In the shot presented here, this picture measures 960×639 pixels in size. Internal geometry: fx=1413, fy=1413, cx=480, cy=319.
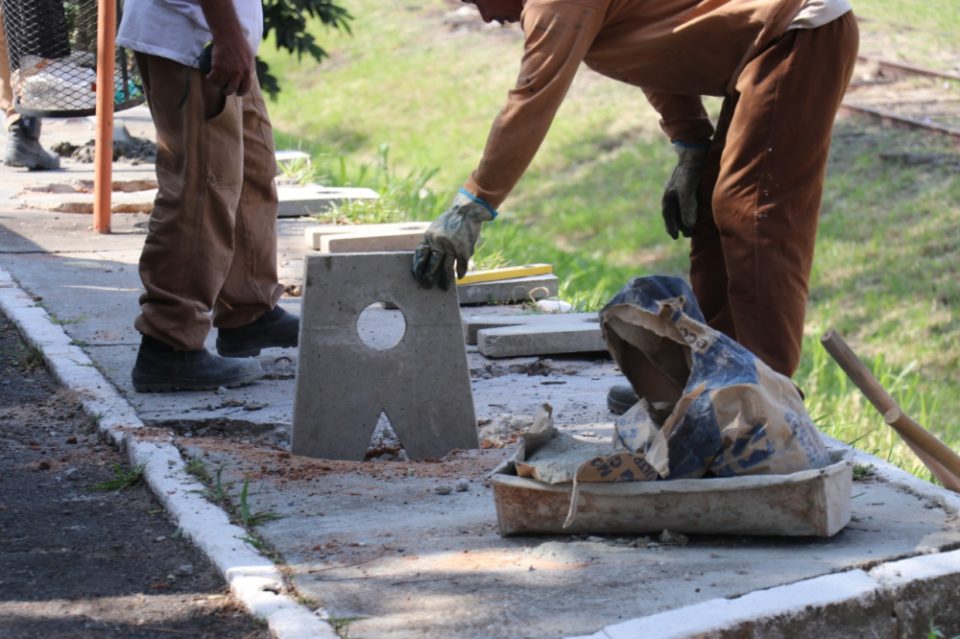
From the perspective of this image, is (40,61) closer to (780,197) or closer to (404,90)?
(780,197)

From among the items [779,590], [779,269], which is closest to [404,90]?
[779,269]

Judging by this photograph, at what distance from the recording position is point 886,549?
11.2 feet

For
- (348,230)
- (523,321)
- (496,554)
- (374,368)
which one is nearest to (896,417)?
(496,554)

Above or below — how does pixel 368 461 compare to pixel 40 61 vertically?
below

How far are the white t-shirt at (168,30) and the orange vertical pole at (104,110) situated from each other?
8.79 ft

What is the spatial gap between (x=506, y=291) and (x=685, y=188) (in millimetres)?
2132

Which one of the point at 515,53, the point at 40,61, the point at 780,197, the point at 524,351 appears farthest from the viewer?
the point at 515,53

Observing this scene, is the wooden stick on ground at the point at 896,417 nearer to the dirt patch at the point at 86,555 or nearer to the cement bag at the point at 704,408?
the cement bag at the point at 704,408

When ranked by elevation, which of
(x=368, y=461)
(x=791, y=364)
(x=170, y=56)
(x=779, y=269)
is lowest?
(x=368, y=461)

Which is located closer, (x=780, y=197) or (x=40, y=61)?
(x=780, y=197)

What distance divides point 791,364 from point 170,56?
7.42 feet

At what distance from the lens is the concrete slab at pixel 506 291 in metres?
6.82

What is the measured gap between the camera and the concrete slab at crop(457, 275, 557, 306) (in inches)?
269

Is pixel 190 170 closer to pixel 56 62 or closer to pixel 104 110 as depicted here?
pixel 104 110
